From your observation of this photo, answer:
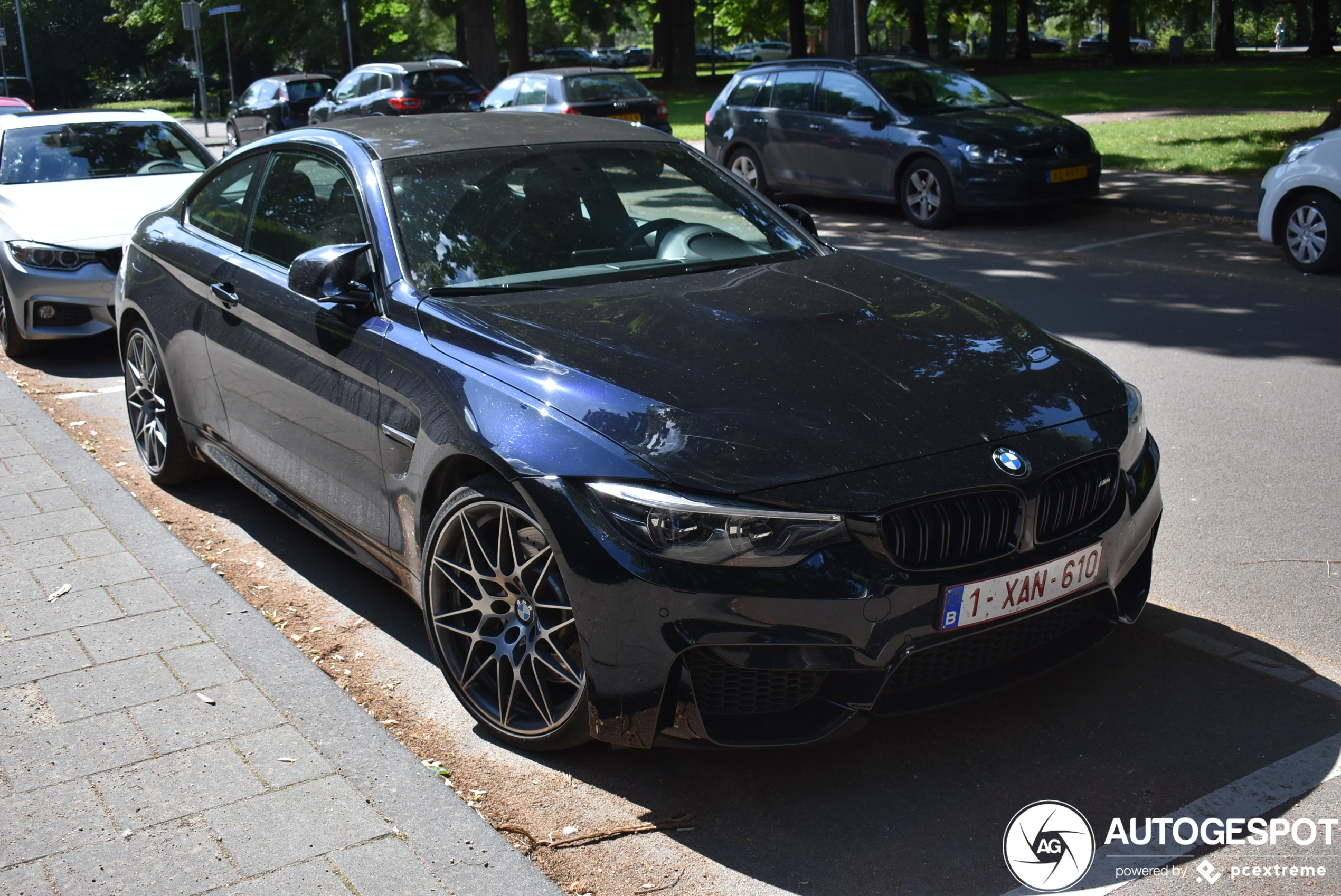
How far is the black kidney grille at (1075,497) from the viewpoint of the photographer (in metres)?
3.12

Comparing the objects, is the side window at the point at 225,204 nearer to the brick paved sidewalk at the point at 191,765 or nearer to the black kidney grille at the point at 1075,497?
the brick paved sidewalk at the point at 191,765

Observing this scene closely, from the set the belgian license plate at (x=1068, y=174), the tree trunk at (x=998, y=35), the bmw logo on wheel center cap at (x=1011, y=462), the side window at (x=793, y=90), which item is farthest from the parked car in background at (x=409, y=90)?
the tree trunk at (x=998, y=35)

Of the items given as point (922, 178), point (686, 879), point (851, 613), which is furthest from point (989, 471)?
point (922, 178)

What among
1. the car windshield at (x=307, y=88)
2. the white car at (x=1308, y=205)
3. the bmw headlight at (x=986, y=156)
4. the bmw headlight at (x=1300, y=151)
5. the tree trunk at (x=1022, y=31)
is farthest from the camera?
the tree trunk at (x=1022, y=31)

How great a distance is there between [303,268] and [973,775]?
8.08ft

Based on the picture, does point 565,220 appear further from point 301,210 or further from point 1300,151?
point 1300,151

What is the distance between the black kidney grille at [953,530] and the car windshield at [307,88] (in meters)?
28.5

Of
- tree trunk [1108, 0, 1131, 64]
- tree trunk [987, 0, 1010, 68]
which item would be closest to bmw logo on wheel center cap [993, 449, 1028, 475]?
tree trunk [987, 0, 1010, 68]

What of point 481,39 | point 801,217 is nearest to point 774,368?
point 801,217

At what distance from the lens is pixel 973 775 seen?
3223 mm

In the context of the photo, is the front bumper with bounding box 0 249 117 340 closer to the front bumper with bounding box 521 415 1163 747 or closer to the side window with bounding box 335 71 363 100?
the front bumper with bounding box 521 415 1163 747

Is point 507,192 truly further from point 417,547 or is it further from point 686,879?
point 686,879

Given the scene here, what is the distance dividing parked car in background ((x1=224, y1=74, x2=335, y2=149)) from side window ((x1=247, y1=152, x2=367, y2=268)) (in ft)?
79.9

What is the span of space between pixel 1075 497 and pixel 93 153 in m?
8.85
